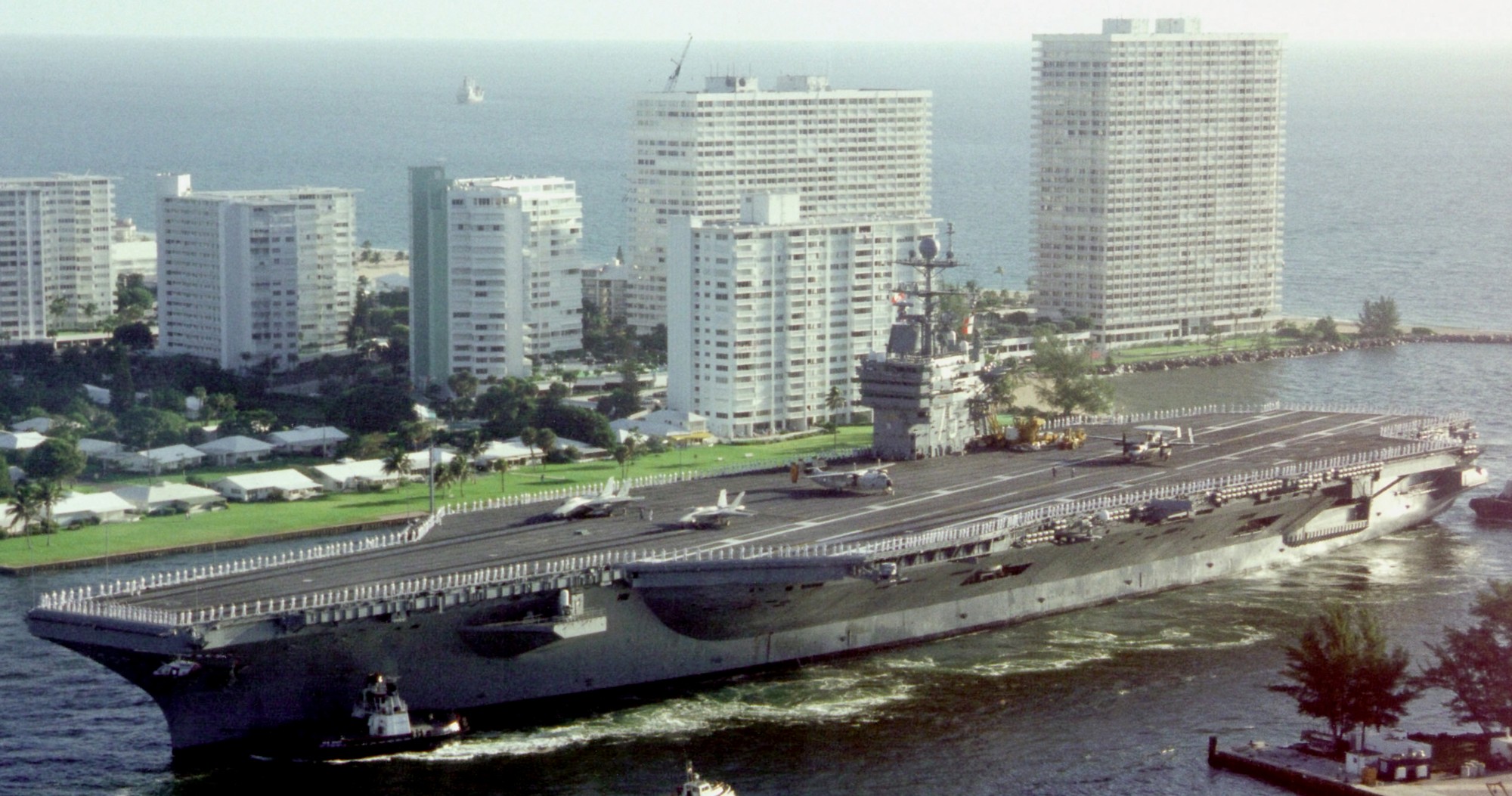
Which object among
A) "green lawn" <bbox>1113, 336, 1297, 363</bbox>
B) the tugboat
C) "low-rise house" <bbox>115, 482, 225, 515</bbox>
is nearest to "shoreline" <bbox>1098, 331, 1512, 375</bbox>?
"green lawn" <bbox>1113, 336, 1297, 363</bbox>

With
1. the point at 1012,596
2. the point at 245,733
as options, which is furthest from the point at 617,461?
the point at 245,733

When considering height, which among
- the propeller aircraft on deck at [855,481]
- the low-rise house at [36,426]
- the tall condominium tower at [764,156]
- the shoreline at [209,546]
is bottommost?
the shoreline at [209,546]

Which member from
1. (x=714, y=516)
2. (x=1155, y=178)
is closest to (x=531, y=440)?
(x=714, y=516)

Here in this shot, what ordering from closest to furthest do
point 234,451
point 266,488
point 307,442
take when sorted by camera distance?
1. point 266,488
2. point 234,451
3. point 307,442

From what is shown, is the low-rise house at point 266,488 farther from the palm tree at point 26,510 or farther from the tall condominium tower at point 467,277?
the tall condominium tower at point 467,277

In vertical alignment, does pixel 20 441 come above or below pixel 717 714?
above

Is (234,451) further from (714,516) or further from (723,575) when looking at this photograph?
(723,575)

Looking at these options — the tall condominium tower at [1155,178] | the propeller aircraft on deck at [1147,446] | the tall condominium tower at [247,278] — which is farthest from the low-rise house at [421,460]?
the tall condominium tower at [1155,178]
